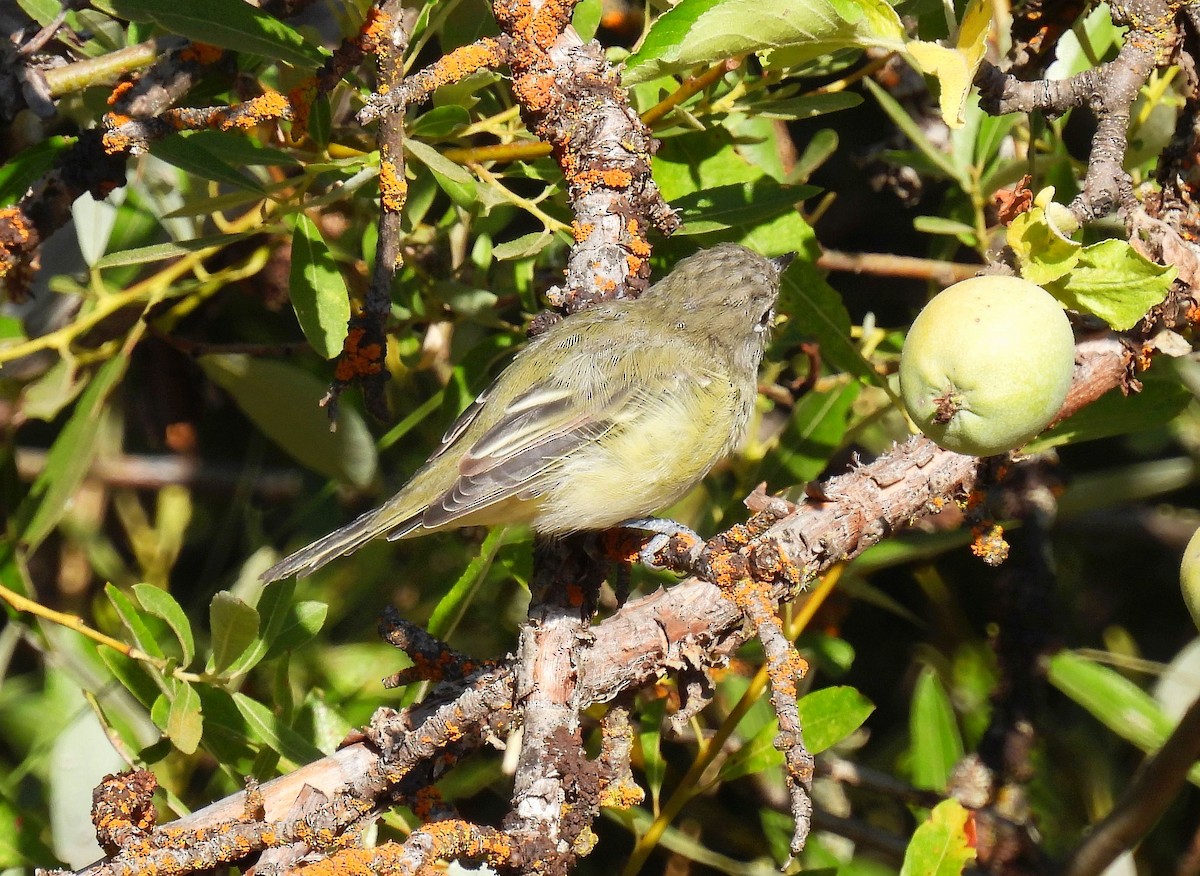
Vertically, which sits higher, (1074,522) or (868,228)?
(868,228)

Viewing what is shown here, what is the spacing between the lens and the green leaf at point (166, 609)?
2529 millimetres

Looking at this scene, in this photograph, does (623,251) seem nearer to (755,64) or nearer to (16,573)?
(755,64)

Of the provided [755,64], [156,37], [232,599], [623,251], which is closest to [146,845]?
[232,599]

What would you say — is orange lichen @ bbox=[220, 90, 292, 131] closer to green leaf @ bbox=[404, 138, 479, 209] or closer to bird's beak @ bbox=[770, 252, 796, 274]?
green leaf @ bbox=[404, 138, 479, 209]

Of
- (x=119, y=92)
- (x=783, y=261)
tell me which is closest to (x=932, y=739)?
(x=783, y=261)

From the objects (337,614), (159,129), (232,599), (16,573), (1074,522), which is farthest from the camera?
(1074,522)

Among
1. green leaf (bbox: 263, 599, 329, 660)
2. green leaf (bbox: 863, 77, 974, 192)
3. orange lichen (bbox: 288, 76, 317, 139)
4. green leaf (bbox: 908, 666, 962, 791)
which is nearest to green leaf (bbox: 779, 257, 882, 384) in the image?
green leaf (bbox: 863, 77, 974, 192)

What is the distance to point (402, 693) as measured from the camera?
317cm

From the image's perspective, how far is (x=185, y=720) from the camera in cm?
244

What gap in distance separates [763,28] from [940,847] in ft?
5.37

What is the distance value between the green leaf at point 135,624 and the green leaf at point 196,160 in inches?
36.7

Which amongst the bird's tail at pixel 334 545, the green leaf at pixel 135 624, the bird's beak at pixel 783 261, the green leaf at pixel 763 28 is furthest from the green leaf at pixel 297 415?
the green leaf at pixel 763 28

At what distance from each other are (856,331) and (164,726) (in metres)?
1.98

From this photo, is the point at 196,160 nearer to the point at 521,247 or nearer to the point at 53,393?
the point at 521,247
